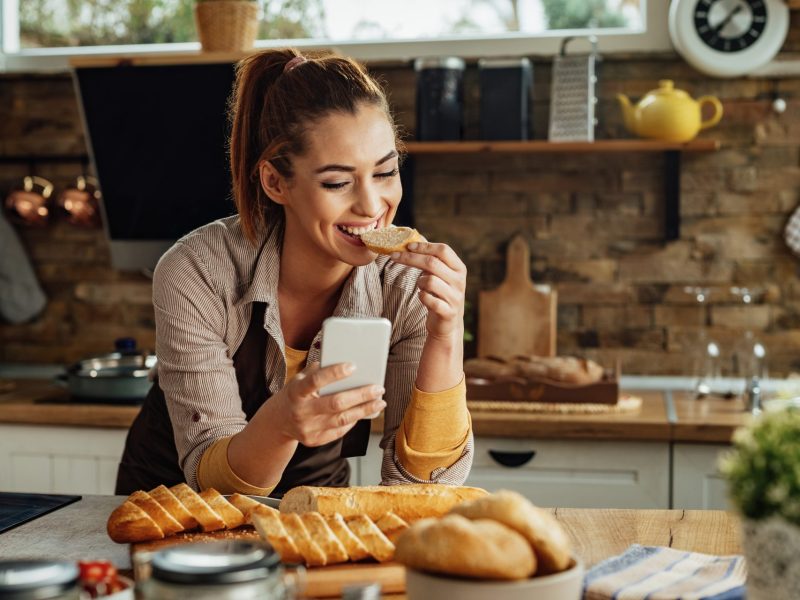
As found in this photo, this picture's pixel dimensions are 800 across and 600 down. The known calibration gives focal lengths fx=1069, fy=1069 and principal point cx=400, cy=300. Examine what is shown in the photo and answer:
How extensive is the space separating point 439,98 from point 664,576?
2.35 meters

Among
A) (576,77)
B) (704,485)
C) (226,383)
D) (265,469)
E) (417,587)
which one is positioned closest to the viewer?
(417,587)

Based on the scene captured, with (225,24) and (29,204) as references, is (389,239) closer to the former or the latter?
(225,24)

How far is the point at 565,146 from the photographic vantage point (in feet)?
11.0

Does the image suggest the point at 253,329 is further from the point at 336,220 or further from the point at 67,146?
the point at 67,146

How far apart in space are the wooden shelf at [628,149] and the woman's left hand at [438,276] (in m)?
1.62

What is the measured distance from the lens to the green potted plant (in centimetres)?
96

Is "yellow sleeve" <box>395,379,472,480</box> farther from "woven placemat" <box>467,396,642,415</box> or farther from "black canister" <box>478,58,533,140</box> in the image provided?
"black canister" <box>478,58,533,140</box>

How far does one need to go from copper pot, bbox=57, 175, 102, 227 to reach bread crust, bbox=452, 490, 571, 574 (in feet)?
9.64

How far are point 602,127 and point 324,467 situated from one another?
6.12 feet

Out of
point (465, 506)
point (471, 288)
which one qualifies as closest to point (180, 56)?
point (471, 288)

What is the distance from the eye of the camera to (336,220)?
1.89 m

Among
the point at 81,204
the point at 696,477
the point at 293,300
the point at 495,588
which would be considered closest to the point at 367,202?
the point at 293,300

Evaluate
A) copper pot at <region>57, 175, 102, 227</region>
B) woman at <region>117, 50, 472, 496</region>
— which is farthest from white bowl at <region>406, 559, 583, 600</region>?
copper pot at <region>57, 175, 102, 227</region>

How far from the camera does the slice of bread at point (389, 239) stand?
179cm
